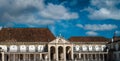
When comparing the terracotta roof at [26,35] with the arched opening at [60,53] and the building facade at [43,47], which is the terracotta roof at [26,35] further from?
the arched opening at [60,53]

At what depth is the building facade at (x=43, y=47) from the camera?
262 ft

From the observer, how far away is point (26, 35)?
275 feet

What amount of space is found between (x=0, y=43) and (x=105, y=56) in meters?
26.8

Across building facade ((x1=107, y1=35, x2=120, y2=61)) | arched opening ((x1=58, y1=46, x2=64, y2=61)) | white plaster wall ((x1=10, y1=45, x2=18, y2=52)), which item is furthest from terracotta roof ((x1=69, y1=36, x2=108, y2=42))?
A: white plaster wall ((x1=10, y1=45, x2=18, y2=52))

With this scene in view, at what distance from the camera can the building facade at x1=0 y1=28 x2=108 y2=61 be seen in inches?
3150

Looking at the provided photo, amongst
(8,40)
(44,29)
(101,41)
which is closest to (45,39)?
(44,29)

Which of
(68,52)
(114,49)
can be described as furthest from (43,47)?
(114,49)

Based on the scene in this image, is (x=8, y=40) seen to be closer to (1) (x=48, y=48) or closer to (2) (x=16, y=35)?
(2) (x=16, y=35)

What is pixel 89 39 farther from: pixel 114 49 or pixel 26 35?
pixel 26 35

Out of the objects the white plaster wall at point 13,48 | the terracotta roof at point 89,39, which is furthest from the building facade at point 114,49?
the white plaster wall at point 13,48

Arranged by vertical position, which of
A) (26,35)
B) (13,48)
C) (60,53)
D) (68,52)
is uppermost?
(26,35)

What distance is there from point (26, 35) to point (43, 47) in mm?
5358

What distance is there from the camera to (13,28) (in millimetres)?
85375

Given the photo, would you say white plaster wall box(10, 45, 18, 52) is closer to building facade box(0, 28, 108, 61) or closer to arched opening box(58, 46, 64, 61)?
building facade box(0, 28, 108, 61)
